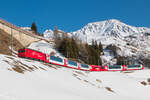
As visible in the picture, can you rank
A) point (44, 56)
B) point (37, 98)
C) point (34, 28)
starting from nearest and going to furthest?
point (37, 98), point (44, 56), point (34, 28)

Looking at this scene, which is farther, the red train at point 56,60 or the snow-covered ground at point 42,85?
the red train at point 56,60

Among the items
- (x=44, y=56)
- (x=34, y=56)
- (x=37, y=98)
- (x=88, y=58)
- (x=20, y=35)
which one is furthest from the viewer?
(x=88, y=58)

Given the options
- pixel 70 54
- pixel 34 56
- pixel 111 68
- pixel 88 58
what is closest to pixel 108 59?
pixel 88 58

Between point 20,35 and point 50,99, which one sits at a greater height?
point 20,35

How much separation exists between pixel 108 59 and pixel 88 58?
4211cm

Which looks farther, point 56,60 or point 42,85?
point 56,60

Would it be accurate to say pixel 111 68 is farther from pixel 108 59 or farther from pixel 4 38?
pixel 108 59

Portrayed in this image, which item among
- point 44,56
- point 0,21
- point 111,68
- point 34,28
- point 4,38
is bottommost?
point 111,68

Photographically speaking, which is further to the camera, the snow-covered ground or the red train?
the red train

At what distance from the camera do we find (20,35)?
73.3 meters

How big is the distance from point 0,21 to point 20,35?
12.2 meters

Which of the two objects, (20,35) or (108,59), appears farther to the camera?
(108,59)

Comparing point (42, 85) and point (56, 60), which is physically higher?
point (56, 60)

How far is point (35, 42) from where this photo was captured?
281ft
